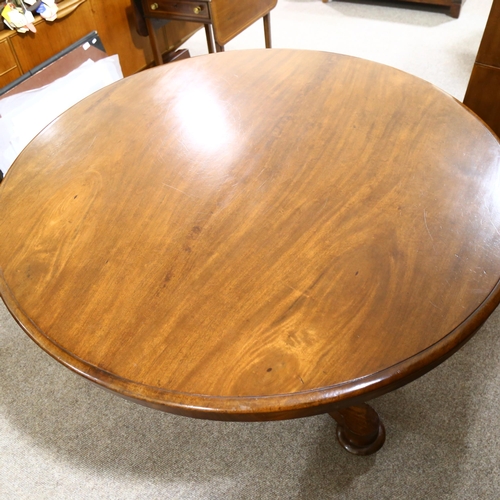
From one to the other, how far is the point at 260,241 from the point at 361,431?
554 mm

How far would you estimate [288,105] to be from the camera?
45.8 inches

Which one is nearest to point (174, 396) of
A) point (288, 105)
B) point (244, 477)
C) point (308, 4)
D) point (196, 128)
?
point (244, 477)

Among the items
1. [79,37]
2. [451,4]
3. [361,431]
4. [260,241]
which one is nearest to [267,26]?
[79,37]

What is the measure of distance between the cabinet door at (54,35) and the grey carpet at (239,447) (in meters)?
1.12

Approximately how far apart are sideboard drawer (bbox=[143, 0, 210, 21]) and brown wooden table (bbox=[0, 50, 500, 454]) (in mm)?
926

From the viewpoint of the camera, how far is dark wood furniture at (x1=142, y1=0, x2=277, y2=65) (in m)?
1.99

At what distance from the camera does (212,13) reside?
6.46ft

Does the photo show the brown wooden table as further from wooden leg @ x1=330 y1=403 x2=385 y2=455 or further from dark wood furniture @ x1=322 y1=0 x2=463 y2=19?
dark wood furniture @ x1=322 y1=0 x2=463 y2=19

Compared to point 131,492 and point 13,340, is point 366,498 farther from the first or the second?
point 13,340

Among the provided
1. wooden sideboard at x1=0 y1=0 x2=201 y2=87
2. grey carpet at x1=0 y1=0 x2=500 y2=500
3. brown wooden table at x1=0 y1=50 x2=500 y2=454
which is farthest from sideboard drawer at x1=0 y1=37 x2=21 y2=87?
grey carpet at x1=0 y1=0 x2=500 y2=500

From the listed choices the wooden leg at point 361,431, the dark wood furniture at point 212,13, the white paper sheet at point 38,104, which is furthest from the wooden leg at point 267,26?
the wooden leg at point 361,431

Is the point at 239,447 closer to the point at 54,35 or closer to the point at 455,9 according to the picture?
the point at 54,35

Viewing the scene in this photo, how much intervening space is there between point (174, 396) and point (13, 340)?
1013mm

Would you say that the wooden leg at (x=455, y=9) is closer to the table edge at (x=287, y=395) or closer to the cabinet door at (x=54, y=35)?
the cabinet door at (x=54, y=35)
